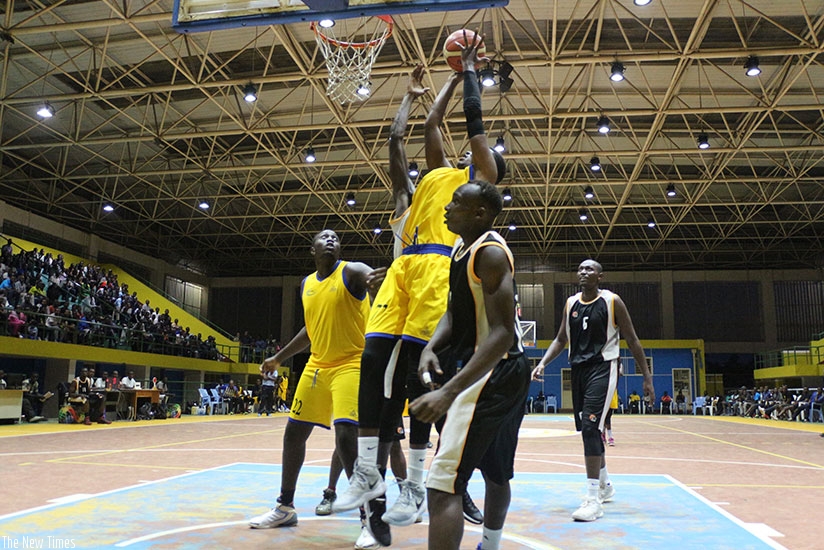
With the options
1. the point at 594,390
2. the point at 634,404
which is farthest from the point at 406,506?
the point at 634,404

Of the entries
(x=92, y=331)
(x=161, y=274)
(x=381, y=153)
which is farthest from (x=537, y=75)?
(x=161, y=274)

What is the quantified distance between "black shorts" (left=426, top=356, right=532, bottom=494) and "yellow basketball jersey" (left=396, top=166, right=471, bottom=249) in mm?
1182

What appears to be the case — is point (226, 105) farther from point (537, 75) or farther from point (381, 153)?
point (537, 75)

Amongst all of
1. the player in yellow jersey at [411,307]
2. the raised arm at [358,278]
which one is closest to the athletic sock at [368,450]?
the player in yellow jersey at [411,307]

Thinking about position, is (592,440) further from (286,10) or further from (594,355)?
(286,10)

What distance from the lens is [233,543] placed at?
386cm

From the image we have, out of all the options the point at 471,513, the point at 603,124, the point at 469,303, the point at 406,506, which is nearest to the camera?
the point at 469,303

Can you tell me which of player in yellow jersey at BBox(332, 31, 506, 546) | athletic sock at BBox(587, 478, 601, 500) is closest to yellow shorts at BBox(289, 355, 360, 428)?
player in yellow jersey at BBox(332, 31, 506, 546)

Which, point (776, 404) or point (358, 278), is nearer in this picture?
point (358, 278)

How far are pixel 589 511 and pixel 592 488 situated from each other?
273 millimetres

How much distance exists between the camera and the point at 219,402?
88.3ft
